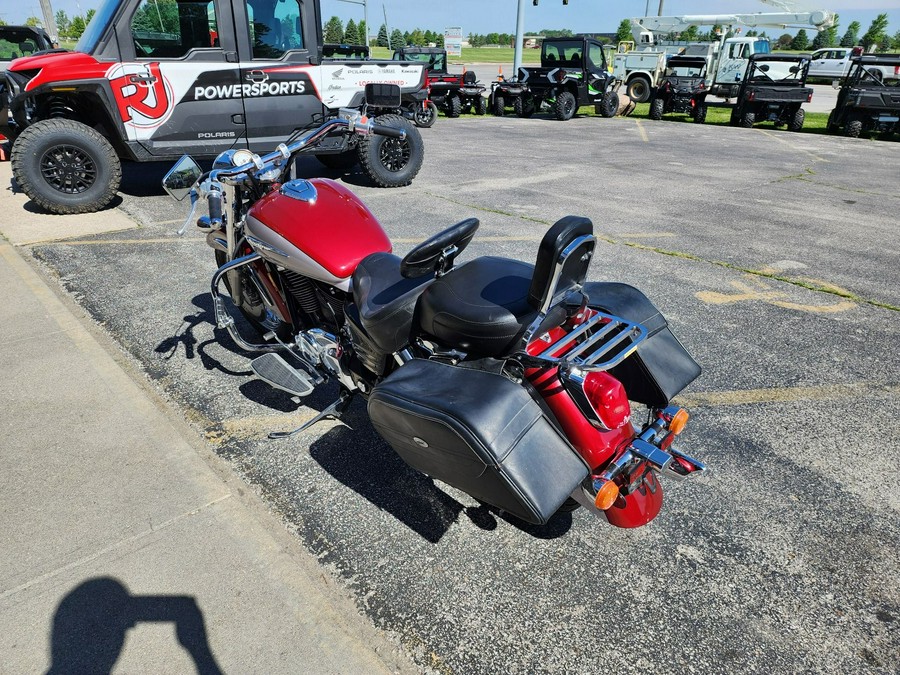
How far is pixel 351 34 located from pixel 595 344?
180 ft

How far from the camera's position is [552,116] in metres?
19.2

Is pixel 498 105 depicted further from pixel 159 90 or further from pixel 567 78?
pixel 159 90

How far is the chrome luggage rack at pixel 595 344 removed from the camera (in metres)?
1.91

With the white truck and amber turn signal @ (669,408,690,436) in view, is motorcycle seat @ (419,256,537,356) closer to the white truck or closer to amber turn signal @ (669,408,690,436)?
amber turn signal @ (669,408,690,436)

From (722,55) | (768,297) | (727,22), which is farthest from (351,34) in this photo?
(768,297)

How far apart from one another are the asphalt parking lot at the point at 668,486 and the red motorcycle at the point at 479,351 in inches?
10.7

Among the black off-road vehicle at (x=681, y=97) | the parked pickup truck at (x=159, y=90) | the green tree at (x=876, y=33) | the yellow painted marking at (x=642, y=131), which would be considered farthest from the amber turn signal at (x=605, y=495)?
the green tree at (x=876, y=33)

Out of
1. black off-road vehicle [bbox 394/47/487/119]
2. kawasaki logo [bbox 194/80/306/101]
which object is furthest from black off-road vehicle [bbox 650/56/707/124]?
kawasaki logo [bbox 194/80/306/101]

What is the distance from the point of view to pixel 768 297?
15.9 feet

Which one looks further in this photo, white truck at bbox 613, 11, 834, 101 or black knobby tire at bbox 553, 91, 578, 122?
white truck at bbox 613, 11, 834, 101

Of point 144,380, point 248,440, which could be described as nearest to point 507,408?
point 248,440

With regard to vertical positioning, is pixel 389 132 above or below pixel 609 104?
above

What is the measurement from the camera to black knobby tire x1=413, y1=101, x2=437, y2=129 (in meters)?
15.3

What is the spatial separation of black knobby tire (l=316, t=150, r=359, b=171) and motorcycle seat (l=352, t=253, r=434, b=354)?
6.64 meters
